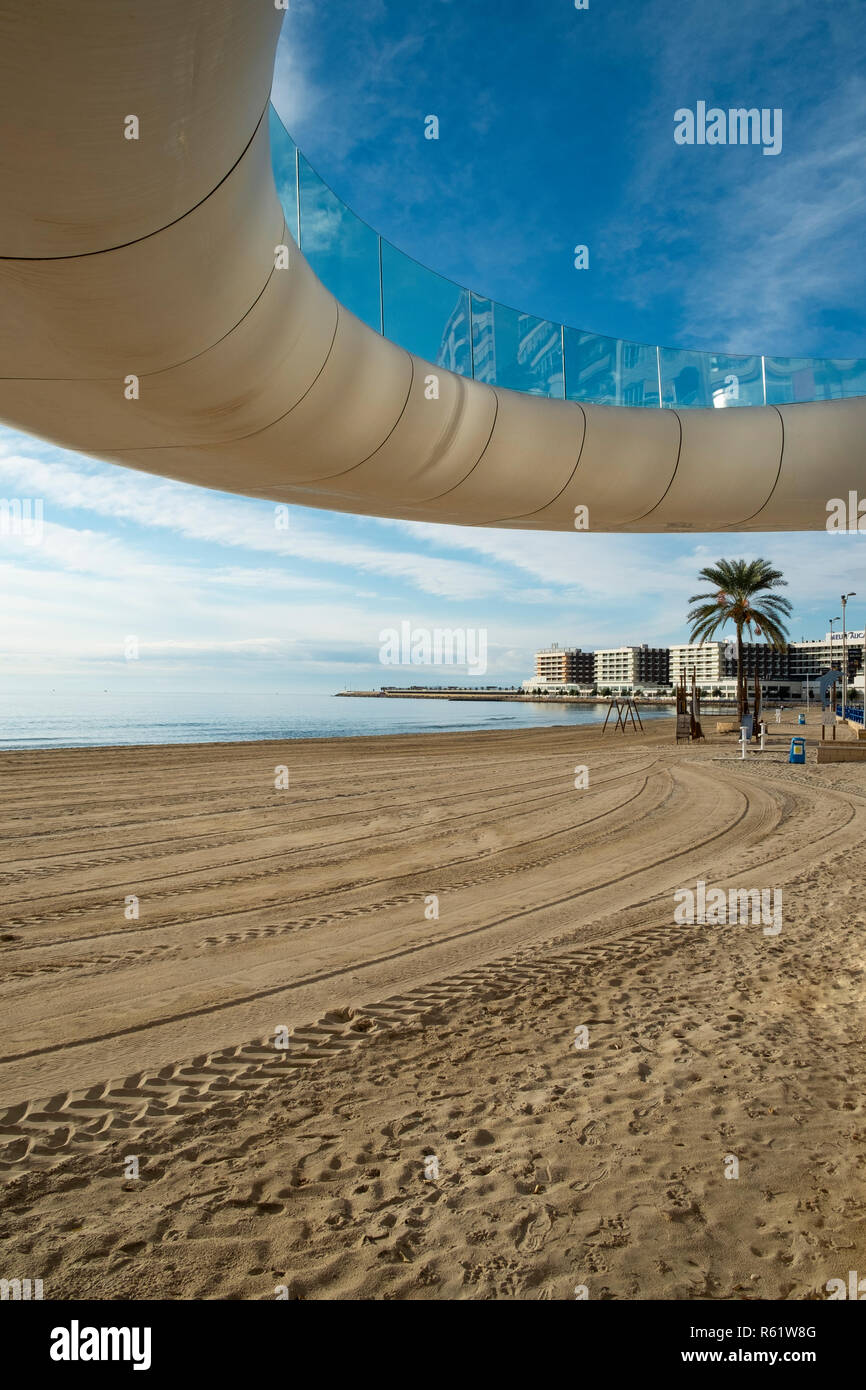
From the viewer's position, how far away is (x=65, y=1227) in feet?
8.37

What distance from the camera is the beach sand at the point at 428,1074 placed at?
8.07ft

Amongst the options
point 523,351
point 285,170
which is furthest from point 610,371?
point 285,170

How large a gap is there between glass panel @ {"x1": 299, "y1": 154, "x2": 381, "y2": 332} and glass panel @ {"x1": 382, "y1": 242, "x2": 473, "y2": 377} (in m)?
0.17

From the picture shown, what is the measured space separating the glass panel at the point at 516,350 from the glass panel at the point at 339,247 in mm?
1361

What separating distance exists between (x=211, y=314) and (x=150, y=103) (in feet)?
6.12

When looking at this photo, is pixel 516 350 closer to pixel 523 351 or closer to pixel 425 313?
pixel 523 351

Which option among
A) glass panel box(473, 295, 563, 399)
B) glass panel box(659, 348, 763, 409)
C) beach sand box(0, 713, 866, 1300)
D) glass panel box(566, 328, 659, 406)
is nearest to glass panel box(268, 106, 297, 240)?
glass panel box(473, 295, 563, 399)

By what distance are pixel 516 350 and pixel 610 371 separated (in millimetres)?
1141

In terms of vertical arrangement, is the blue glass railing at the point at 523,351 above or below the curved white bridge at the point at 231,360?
above

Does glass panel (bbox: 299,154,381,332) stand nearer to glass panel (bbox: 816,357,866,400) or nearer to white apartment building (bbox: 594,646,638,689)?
glass panel (bbox: 816,357,866,400)

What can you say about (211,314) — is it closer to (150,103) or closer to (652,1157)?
(150,103)

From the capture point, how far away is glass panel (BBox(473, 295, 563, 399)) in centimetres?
806

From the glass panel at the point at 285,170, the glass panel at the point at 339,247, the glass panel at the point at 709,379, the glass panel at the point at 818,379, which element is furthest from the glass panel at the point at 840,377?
the glass panel at the point at 285,170

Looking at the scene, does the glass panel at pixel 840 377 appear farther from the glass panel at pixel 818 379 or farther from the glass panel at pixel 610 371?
the glass panel at pixel 610 371
